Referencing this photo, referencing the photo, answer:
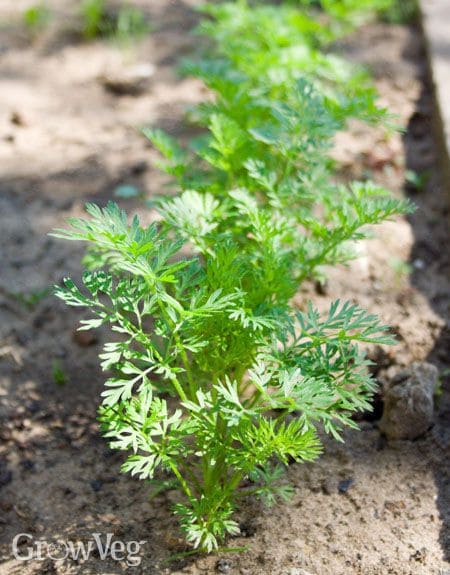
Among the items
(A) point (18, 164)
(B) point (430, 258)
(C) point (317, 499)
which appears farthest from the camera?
(A) point (18, 164)

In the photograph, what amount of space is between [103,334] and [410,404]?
1.21 meters

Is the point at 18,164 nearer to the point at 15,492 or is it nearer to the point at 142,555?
the point at 15,492

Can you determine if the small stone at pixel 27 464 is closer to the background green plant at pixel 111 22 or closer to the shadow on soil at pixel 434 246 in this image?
the shadow on soil at pixel 434 246

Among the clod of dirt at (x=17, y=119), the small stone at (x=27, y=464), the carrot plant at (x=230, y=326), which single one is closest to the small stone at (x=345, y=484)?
the carrot plant at (x=230, y=326)

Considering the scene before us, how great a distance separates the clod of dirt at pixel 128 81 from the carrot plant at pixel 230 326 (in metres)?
1.96

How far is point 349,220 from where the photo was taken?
212 centimetres

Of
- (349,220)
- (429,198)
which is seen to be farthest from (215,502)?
(429,198)

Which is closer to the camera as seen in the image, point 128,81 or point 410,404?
point 410,404

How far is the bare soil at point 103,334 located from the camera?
1989 mm

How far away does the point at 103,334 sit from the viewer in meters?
2.75

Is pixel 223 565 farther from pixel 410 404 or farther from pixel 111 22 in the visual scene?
pixel 111 22

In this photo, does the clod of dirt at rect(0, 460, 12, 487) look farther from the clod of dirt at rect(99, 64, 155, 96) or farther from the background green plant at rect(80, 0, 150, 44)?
the background green plant at rect(80, 0, 150, 44)

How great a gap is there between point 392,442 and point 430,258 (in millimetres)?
1157

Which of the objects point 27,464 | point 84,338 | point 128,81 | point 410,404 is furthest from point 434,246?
point 128,81
